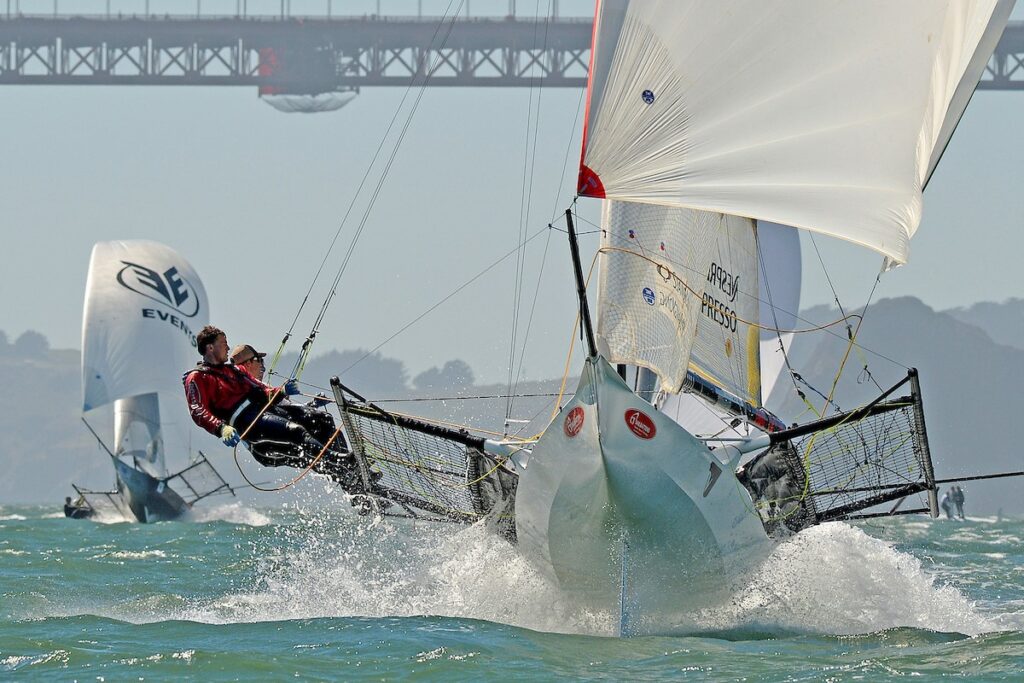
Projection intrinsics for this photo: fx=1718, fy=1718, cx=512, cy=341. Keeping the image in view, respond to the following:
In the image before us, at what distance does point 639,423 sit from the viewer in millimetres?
8594

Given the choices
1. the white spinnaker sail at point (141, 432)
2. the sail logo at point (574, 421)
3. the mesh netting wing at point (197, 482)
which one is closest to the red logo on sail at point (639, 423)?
the sail logo at point (574, 421)

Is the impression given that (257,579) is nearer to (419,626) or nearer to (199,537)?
(419,626)

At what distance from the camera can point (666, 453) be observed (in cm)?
867

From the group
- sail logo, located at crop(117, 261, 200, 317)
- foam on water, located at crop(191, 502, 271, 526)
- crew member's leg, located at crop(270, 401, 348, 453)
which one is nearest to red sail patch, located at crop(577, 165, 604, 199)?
crew member's leg, located at crop(270, 401, 348, 453)

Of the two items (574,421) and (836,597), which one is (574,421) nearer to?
(574,421)

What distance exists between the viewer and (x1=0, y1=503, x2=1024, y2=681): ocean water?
308 inches

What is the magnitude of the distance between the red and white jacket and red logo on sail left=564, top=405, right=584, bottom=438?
196cm

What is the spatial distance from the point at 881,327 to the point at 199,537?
135059mm

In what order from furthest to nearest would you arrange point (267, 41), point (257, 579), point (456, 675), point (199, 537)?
point (267, 41)
point (199, 537)
point (257, 579)
point (456, 675)

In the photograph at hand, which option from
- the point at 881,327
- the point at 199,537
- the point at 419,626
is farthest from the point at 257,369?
the point at 881,327

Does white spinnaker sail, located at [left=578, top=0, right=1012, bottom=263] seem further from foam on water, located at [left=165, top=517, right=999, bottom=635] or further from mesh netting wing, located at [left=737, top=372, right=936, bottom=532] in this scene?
Answer: foam on water, located at [left=165, top=517, right=999, bottom=635]

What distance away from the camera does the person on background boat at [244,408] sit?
9.85 m

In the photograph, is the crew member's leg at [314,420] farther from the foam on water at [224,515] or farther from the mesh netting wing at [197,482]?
the foam on water at [224,515]

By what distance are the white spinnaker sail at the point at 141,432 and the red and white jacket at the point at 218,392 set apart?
82.4ft
